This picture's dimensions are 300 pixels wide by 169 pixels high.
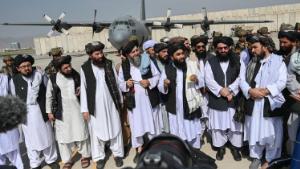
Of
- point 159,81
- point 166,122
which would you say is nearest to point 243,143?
point 166,122

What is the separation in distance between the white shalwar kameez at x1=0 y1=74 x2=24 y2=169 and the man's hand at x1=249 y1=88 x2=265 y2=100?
321 cm

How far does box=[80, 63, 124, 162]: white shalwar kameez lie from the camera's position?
4801 millimetres

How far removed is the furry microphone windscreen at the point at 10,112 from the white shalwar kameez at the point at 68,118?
329cm

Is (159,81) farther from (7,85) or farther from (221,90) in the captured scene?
(7,85)

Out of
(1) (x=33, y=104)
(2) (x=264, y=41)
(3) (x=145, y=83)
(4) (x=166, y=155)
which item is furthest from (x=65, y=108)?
(4) (x=166, y=155)

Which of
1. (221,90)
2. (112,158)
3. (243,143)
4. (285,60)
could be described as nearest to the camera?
(285,60)

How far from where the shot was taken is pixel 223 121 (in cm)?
474

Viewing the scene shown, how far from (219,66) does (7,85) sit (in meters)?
3.08

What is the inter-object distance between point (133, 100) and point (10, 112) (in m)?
3.44

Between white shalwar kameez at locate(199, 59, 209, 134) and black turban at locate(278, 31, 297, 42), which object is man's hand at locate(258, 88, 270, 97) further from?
white shalwar kameez at locate(199, 59, 209, 134)

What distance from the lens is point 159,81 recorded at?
4805mm

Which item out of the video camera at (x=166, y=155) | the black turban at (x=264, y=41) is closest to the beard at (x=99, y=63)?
the black turban at (x=264, y=41)

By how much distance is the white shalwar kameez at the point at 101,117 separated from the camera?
4801mm

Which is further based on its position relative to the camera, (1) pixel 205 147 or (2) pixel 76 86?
(1) pixel 205 147
